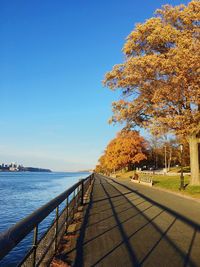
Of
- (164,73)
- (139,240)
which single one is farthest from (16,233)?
(164,73)

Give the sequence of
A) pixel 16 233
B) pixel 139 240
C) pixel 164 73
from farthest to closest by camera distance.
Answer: pixel 164 73 < pixel 139 240 < pixel 16 233

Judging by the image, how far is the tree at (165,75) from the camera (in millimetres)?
23078

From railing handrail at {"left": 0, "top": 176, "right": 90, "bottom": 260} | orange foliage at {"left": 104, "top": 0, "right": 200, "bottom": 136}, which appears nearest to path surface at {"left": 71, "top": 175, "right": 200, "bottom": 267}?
railing handrail at {"left": 0, "top": 176, "right": 90, "bottom": 260}

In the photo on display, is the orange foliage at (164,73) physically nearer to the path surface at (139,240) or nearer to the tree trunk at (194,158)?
the tree trunk at (194,158)

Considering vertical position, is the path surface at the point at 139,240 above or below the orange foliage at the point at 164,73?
below

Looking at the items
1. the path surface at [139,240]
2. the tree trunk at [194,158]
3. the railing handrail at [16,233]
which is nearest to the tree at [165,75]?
the tree trunk at [194,158]

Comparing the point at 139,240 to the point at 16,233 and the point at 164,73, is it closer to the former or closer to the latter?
the point at 16,233

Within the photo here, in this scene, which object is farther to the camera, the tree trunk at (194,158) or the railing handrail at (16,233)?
the tree trunk at (194,158)

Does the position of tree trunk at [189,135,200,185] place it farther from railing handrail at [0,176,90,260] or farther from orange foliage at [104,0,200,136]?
railing handrail at [0,176,90,260]

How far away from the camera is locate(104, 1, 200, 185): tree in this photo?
909 inches

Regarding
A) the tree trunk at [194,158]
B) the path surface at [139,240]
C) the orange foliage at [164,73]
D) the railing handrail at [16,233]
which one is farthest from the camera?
the tree trunk at [194,158]

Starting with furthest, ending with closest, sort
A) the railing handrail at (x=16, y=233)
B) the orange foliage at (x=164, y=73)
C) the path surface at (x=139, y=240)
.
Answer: the orange foliage at (x=164, y=73)
the path surface at (x=139, y=240)
the railing handrail at (x=16, y=233)

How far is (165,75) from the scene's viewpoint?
974 inches

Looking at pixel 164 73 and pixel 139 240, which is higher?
pixel 164 73
